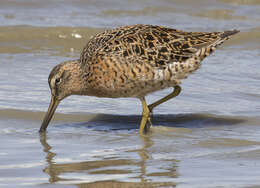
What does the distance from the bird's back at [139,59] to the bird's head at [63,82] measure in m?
0.15

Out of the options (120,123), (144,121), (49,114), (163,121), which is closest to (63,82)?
(49,114)

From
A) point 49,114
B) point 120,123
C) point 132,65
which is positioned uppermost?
point 132,65

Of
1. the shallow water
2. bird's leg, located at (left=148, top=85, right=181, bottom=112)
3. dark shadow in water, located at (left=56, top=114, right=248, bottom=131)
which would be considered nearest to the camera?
the shallow water

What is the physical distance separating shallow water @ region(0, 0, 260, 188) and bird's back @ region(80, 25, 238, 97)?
52 cm

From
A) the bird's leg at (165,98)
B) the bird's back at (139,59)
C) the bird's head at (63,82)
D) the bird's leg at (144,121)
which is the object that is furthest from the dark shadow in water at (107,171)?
the bird's leg at (165,98)

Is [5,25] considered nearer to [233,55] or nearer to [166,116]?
[233,55]

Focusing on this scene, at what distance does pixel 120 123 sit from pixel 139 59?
2.91 ft

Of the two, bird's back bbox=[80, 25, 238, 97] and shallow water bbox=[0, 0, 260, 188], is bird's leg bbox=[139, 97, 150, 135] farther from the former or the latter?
bird's back bbox=[80, 25, 238, 97]

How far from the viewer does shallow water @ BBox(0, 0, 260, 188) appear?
5.00 meters

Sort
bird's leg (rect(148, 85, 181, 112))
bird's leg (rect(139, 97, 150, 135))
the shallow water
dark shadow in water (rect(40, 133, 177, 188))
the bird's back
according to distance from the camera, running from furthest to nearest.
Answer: bird's leg (rect(148, 85, 181, 112)) → bird's leg (rect(139, 97, 150, 135)) → the bird's back → the shallow water → dark shadow in water (rect(40, 133, 177, 188))

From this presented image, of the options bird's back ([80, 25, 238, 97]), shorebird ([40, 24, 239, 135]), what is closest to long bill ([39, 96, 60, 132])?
shorebird ([40, 24, 239, 135])

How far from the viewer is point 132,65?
21.5 feet

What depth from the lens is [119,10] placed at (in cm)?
1316

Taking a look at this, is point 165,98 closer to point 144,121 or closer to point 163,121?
point 163,121
